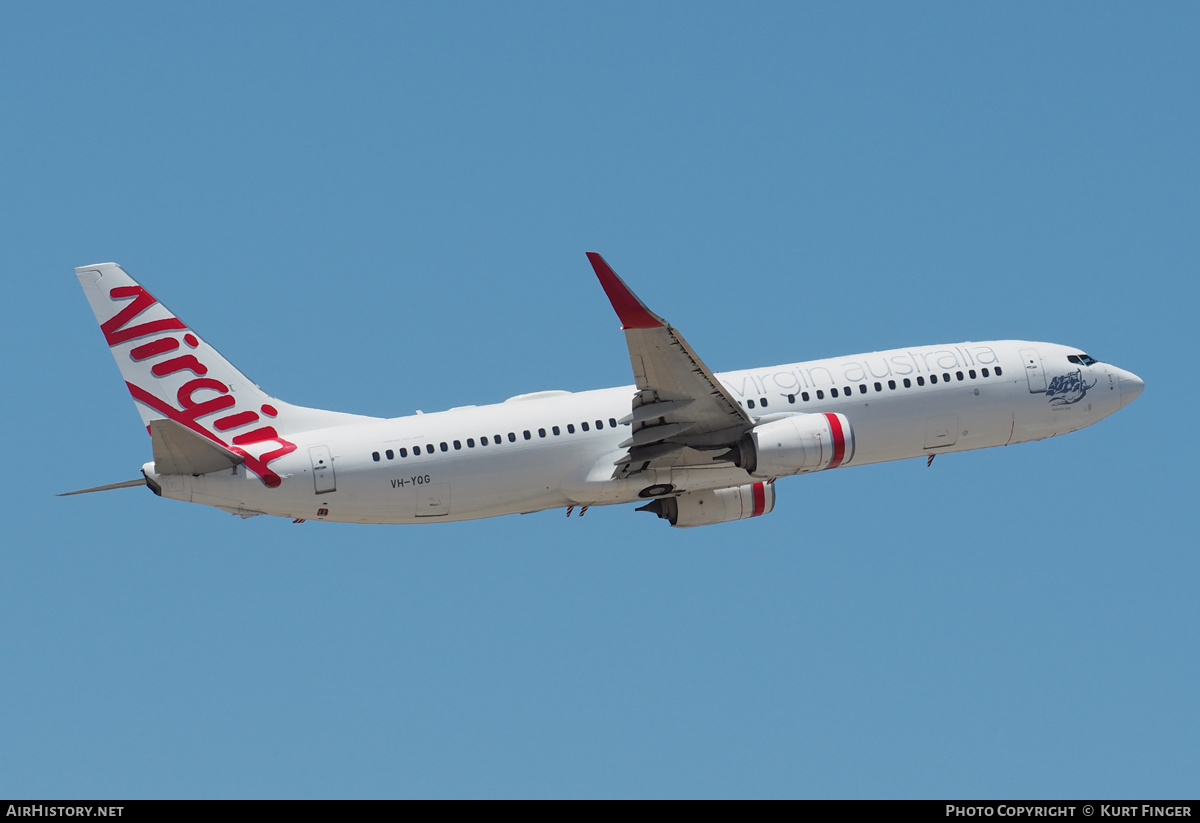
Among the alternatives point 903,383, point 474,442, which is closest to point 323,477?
point 474,442

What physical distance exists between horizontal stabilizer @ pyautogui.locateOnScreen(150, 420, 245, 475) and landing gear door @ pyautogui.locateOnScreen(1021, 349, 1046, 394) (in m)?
25.0

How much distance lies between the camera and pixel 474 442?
44.8m

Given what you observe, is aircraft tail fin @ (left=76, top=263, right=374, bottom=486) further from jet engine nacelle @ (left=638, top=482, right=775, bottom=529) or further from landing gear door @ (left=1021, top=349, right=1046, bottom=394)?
landing gear door @ (left=1021, top=349, right=1046, bottom=394)

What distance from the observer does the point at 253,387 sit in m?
45.5

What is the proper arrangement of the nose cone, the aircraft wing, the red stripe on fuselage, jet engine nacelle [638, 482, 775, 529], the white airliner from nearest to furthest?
the aircraft wing < the white airliner < the red stripe on fuselage < jet engine nacelle [638, 482, 775, 529] < the nose cone

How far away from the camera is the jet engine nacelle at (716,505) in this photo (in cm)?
4875

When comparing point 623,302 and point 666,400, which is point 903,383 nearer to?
point 666,400

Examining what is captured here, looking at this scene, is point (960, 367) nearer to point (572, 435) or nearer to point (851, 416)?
point (851, 416)

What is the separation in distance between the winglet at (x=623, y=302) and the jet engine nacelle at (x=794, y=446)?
5591mm

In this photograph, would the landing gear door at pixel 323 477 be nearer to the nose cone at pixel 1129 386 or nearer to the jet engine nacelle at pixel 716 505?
the jet engine nacelle at pixel 716 505

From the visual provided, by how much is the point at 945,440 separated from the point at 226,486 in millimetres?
22246

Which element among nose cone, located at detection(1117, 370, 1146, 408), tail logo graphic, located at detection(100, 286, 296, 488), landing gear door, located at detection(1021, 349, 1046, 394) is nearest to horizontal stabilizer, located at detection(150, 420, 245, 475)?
tail logo graphic, located at detection(100, 286, 296, 488)

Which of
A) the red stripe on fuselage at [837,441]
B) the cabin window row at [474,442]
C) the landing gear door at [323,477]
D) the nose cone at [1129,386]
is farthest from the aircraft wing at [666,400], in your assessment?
the nose cone at [1129,386]

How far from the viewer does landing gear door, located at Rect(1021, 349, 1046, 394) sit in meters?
50.1
